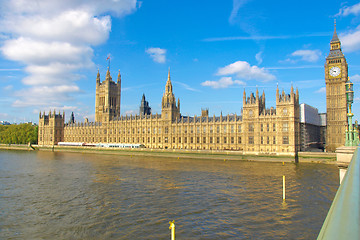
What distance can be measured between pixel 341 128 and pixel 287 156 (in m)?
30.5

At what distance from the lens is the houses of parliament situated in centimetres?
7800

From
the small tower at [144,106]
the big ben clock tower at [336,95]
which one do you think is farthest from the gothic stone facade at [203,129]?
the small tower at [144,106]

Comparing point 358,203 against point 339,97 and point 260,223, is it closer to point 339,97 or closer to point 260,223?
point 260,223

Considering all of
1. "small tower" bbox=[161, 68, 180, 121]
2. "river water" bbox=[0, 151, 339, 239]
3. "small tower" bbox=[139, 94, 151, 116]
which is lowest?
"river water" bbox=[0, 151, 339, 239]

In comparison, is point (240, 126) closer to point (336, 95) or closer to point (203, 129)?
point (203, 129)

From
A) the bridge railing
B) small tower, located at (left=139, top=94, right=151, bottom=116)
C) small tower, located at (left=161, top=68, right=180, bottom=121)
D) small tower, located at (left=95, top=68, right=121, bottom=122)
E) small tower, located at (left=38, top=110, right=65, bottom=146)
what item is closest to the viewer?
the bridge railing

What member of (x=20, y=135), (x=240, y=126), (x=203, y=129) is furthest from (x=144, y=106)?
(x=240, y=126)

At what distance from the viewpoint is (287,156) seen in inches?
2854

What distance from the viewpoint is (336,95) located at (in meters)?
91.2

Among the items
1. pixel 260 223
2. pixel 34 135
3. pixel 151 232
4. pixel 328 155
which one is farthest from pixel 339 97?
pixel 34 135

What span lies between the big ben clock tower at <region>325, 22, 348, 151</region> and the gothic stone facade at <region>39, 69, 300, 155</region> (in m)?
20.1

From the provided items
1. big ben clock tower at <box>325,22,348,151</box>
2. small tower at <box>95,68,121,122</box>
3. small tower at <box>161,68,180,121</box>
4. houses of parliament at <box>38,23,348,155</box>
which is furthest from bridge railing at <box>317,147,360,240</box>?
small tower at <box>95,68,121,122</box>

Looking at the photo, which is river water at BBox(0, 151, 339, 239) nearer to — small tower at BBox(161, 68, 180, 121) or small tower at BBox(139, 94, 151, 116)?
small tower at BBox(161, 68, 180, 121)

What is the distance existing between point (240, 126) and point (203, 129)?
569 inches
